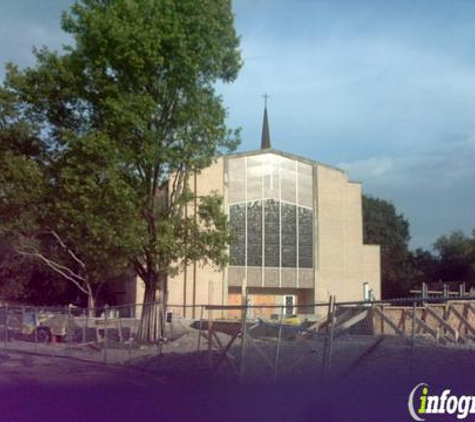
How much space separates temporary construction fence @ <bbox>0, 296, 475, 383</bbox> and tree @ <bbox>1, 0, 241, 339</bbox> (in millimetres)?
3880

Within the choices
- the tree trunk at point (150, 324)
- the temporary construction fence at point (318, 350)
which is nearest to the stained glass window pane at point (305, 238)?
the tree trunk at point (150, 324)

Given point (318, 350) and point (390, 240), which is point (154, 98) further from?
point (390, 240)

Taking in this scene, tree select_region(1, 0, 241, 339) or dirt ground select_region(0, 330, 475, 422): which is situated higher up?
tree select_region(1, 0, 241, 339)

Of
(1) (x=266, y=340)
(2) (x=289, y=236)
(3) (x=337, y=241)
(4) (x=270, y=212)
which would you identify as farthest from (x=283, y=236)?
(1) (x=266, y=340)

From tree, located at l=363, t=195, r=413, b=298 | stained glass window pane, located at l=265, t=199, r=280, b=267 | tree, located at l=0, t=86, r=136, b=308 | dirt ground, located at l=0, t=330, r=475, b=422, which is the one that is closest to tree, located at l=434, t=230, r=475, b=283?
tree, located at l=363, t=195, r=413, b=298

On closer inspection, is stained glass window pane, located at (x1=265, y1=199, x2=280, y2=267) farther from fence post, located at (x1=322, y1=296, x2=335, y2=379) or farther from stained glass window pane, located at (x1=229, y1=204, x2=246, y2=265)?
fence post, located at (x1=322, y1=296, x2=335, y2=379)

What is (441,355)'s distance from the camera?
1280 centimetres

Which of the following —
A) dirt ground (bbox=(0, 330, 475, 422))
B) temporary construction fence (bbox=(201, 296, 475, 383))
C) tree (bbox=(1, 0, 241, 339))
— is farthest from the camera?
tree (bbox=(1, 0, 241, 339))

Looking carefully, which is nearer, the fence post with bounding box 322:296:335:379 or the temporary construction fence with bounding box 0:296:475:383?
the fence post with bounding box 322:296:335:379

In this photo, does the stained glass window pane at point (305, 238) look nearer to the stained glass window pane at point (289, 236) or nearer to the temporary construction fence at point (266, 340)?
the stained glass window pane at point (289, 236)

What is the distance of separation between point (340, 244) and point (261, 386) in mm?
44264

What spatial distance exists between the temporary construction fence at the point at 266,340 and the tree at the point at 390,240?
5349 cm

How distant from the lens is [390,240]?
81.8 metres

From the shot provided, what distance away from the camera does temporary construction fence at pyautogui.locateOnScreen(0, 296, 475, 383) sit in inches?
513
